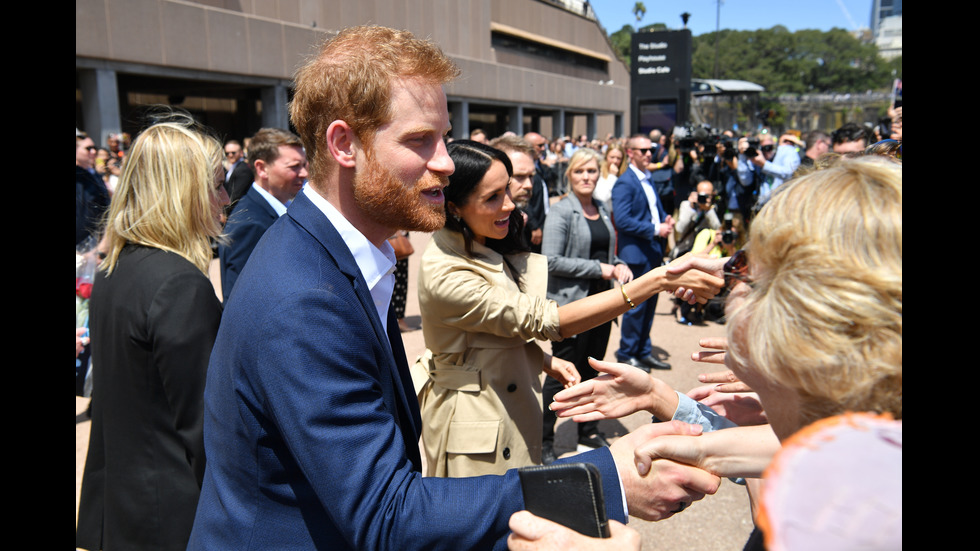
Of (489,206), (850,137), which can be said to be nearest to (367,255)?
(489,206)

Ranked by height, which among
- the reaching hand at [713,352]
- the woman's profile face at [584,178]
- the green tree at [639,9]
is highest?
the green tree at [639,9]

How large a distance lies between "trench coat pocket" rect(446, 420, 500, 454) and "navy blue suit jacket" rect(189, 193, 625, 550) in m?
1.08

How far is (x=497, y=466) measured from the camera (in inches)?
98.5

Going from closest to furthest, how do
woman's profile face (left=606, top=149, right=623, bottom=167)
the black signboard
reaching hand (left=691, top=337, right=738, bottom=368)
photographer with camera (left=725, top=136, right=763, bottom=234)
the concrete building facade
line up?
reaching hand (left=691, top=337, right=738, bottom=368) → photographer with camera (left=725, top=136, right=763, bottom=234) → woman's profile face (left=606, top=149, right=623, bottom=167) → the concrete building facade → the black signboard

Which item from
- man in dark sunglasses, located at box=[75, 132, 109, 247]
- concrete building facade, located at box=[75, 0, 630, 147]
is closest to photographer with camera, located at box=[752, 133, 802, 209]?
concrete building facade, located at box=[75, 0, 630, 147]

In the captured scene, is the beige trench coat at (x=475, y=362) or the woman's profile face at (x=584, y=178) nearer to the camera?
the beige trench coat at (x=475, y=362)

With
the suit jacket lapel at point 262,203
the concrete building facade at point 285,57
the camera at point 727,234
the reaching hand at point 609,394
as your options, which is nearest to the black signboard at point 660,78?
the concrete building facade at point 285,57

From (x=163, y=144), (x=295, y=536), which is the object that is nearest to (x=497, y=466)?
(x=295, y=536)

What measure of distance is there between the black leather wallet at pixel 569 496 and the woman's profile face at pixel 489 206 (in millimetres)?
1583

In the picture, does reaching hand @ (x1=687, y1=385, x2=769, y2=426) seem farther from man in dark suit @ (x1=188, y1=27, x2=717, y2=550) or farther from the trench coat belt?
the trench coat belt

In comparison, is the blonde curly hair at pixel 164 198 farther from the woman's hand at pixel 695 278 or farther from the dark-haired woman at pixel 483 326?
the woman's hand at pixel 695 278

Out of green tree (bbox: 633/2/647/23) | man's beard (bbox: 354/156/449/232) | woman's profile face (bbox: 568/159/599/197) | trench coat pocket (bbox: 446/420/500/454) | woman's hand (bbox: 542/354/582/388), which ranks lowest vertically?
trench coat pocket (bbox: 446/420/500/454)

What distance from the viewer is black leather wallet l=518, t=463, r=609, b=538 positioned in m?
1.10

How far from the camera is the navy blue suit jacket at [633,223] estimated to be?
19.0ft
